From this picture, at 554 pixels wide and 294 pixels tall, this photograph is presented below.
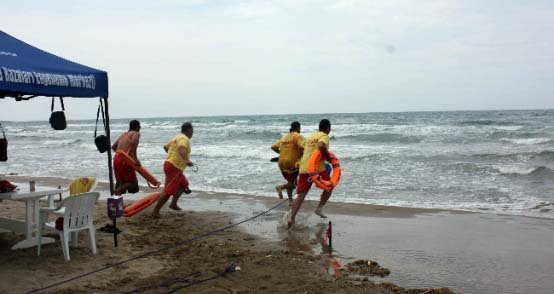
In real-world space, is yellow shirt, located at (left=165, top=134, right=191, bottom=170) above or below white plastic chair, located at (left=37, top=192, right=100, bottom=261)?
above

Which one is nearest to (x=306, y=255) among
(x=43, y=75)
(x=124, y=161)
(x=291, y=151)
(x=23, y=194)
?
(x=291, y=151)

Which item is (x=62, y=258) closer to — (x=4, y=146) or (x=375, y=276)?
(x=4, y=146)

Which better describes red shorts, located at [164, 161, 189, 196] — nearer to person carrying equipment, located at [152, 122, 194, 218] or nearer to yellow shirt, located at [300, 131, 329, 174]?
person carrying equipment, located at [152, 122, 194, 218]

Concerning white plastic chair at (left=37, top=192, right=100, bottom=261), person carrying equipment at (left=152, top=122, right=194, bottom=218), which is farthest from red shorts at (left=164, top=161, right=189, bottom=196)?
white plastic chair at (left=37, top=192, right=100, bottom=261)

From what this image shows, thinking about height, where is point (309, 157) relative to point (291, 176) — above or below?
above

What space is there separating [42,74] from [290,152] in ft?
14.5

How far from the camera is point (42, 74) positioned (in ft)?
17.4

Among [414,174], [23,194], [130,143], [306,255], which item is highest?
[130,143]

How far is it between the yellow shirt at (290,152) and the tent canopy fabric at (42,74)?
3.45m

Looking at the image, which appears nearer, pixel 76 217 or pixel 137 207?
pixel 76 217

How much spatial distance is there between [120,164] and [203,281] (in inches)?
150

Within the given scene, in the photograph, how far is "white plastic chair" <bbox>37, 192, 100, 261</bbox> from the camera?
5242mm

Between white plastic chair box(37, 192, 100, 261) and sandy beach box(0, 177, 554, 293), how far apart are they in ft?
0.67

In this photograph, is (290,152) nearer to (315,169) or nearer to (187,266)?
(315,169)
